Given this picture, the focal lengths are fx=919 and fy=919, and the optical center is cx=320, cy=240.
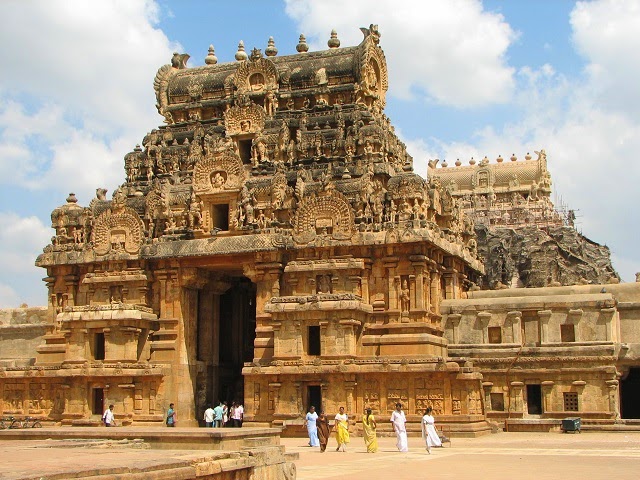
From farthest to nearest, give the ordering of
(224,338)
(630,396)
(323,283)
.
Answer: (224,338) < (630,396) < (323,283)

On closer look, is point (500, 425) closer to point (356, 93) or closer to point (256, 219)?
point (256, 219)

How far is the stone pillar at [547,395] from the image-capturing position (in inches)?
1398

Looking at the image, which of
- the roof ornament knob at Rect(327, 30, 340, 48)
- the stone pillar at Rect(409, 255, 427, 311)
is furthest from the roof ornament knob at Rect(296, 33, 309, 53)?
the stone pillar at Rect(409, 255, 427, 311)

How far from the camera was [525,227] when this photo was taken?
7250 cm

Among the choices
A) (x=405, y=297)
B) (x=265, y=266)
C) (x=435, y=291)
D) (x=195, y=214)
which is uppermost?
(x=195, y=214)

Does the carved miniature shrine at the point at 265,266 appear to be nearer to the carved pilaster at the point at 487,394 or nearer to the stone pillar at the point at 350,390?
the stone pillar at the point at 350,390

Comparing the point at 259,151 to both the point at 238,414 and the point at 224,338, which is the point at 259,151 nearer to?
the point at 224,338

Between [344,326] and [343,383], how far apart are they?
221 cm

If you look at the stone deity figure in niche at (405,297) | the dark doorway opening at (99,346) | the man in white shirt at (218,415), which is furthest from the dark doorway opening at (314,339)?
the dark doorway opening at (99,346)

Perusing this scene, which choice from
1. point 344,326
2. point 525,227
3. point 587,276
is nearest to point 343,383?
point 344,326

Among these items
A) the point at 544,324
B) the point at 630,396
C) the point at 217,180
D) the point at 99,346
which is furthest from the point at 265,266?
the point at 630,396

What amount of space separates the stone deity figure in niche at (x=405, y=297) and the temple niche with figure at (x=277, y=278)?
0.06 m

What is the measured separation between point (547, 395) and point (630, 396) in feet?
20.2

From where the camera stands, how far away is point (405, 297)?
3700cm
